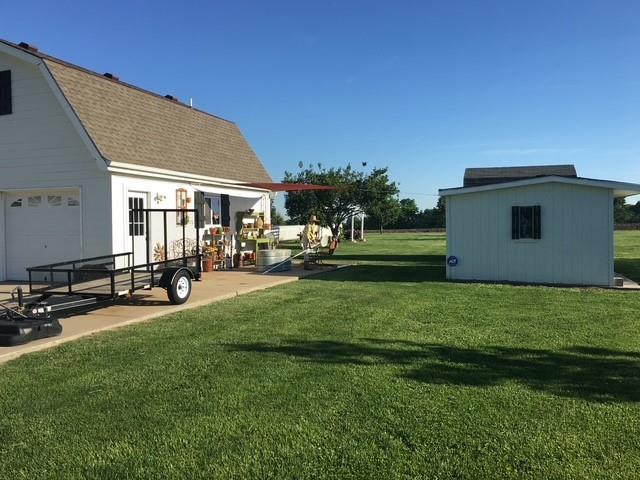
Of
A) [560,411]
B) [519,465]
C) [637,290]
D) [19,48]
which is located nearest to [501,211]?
[637,290]

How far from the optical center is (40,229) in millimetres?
13250

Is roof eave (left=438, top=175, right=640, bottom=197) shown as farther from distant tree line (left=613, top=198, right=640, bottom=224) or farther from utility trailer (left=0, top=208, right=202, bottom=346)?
distant tree line (left=613, top=198, right=640, bottom=224)

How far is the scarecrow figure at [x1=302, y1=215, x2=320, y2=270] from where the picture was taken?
648 inches

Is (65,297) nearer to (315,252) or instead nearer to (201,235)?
(201,235)

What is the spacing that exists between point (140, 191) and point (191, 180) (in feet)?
7.01

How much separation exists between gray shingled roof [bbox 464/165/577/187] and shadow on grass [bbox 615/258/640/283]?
1904 cm

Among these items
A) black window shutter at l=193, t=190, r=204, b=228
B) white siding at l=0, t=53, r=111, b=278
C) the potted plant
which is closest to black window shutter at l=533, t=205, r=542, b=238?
the potted plant

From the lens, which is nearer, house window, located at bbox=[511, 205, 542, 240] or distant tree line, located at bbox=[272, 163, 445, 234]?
house window, located at bbox=[511, 205, 542, 240]

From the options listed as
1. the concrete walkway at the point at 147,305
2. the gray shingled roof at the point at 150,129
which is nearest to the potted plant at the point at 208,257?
the concrete walkway at the point at 147,305

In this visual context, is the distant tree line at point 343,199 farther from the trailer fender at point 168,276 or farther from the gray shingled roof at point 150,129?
the trailer fender at point 168,276

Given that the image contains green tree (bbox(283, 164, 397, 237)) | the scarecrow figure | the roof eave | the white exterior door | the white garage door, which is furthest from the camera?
green tree (bbox(283, 164, 397, 237))

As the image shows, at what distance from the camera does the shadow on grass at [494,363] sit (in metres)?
4.84

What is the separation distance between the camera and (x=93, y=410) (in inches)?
171

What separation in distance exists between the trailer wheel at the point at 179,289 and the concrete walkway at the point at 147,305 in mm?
113
